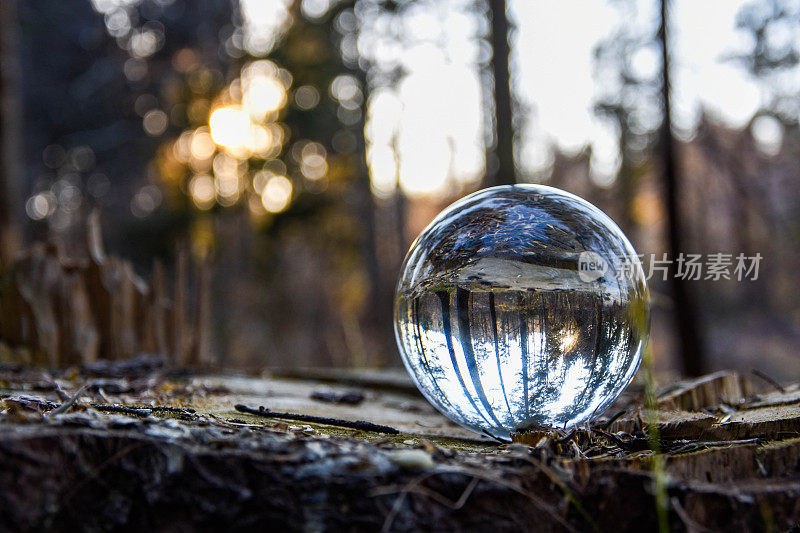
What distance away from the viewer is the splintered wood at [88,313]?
139 inches

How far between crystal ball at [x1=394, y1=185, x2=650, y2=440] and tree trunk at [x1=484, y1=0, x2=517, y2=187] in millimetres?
4476

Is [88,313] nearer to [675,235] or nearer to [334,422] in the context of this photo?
[334,422]

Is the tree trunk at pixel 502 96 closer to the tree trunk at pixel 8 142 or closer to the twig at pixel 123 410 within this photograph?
the twig at pixel 123 410

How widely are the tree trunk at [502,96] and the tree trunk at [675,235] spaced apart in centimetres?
229

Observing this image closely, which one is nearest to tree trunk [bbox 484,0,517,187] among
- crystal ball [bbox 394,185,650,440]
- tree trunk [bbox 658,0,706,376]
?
tree trunk [bbox 658,0,706,376]

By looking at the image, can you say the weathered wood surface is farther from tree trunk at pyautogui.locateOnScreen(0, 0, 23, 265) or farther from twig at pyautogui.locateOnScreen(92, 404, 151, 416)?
tree trunk at pyautogui.locateOnScreen(0, 0, 23, 265)

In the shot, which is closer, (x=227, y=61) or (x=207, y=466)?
(x=207, y=466)

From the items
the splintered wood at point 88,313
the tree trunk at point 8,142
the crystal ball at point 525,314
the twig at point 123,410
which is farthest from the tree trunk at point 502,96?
the tree trunk at point 8,142

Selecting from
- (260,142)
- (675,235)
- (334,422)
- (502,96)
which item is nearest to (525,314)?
(334,422)

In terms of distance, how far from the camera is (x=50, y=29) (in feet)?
41.1

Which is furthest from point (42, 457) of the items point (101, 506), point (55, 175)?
point (55, 175)

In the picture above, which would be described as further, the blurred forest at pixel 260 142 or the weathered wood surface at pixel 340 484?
the blurred forest at pixel 260 142

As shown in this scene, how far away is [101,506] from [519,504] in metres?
0.88

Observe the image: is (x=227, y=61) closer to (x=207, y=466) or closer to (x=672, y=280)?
(x=672, y=280)
